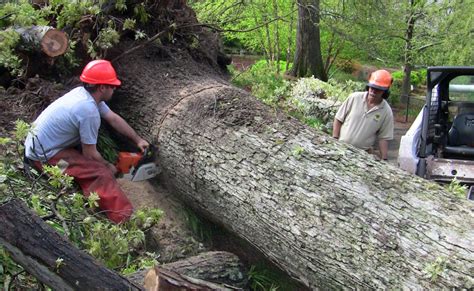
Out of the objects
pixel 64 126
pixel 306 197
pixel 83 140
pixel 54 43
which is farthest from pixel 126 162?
pixel 306 197

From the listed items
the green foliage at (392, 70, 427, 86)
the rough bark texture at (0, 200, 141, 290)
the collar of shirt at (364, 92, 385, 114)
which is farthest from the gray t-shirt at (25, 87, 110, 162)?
the green foliage at (392, 70, 427, 86)

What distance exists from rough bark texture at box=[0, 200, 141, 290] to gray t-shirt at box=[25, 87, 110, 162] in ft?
7.08

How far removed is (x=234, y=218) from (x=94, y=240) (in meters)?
1.09

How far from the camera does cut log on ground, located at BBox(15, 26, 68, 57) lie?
18.9ft

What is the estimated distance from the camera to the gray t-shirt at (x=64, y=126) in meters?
4.65

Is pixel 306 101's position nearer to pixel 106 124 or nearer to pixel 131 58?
pixel 131 58

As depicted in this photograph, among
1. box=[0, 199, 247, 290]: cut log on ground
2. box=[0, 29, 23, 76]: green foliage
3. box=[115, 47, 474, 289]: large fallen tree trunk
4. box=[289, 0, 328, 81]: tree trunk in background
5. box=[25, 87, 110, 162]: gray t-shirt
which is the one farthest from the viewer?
box=[289, 0, 328, 81]: tree trunk in background

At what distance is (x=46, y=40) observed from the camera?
5754 millimetres

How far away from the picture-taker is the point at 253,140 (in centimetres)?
436

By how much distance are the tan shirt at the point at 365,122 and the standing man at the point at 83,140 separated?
2.43 metres

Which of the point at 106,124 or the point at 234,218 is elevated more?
the point at 106,124

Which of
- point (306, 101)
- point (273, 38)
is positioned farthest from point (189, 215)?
point (273, 38)

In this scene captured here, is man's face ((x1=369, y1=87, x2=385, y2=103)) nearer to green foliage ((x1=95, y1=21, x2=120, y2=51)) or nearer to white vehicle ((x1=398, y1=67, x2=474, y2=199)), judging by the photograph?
white vehicle ((x1=398, y1=67, x2=474, y2=199))

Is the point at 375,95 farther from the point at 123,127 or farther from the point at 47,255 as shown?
the point at 47,255
